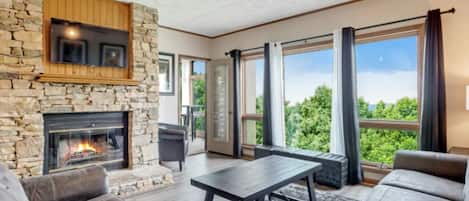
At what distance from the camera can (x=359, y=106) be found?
3918 millimetres

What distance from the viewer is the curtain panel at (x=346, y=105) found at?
12.0 feet

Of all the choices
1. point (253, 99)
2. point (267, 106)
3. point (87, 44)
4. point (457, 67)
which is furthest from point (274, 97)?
point (87, 44)

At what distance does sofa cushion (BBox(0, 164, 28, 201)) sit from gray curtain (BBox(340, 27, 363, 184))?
3527mm

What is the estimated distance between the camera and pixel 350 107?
370 centimetres

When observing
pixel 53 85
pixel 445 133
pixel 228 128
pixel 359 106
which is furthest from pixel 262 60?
pixel 53 85

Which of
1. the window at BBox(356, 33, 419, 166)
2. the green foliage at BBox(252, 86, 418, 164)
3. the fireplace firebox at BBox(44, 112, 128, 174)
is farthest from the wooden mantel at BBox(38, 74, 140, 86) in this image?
the window at BBox(356, 33, 419, 166)

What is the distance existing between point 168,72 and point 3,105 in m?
2.74

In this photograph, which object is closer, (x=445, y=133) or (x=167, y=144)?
(x=445, y=133)

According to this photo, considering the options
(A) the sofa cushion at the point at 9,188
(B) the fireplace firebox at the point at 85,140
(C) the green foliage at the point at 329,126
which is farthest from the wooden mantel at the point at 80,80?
(C) the green foliage at the point at 329,126

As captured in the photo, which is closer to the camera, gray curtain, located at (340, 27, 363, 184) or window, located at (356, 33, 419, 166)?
window, located at (356, 33, 419, 166)

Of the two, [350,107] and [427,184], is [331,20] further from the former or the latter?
[427,184]

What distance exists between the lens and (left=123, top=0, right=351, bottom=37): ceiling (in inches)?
152

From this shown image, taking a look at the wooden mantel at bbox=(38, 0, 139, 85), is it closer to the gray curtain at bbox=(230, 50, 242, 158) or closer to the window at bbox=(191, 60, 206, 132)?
the gray curtain at bbox=(230, 50, 242, 158)

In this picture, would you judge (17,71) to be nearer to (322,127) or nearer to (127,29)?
(127,29)
